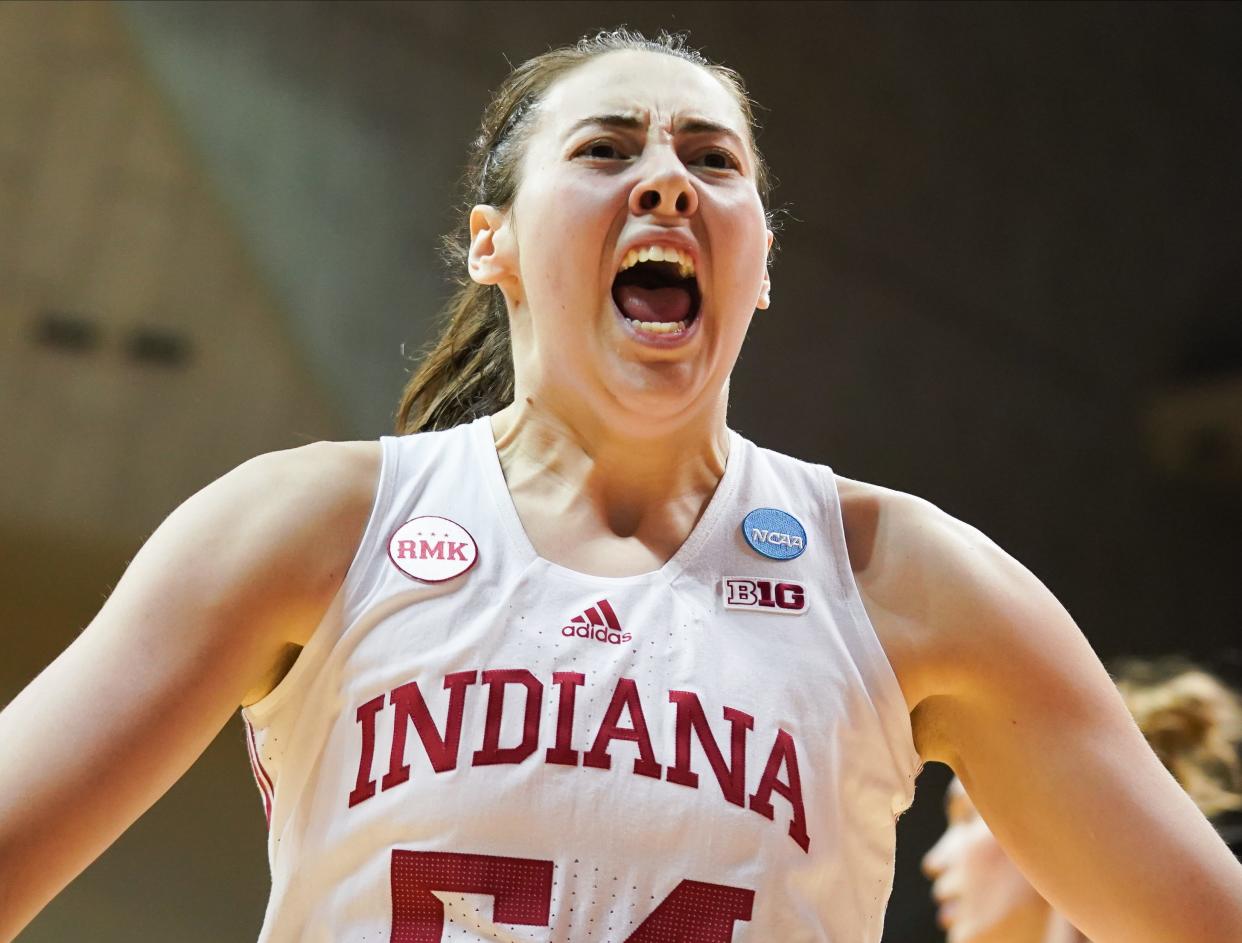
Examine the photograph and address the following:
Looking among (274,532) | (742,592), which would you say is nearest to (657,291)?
(742,592)

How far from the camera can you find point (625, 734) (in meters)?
1.30

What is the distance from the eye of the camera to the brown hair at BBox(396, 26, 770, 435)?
1.70 metres

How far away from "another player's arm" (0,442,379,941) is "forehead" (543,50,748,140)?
47 cm

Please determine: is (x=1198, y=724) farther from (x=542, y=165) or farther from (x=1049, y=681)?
(x=542, y=165)

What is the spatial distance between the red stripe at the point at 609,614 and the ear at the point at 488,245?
0.45m

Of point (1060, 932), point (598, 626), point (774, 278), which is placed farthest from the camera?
point (774, 278)

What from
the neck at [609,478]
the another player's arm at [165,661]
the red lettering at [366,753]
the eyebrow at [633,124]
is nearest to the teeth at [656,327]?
the neck at [609,478]

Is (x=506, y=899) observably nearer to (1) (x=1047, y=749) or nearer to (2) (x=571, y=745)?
(2) (x=571, y=745)

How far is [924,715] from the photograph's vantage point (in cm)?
148

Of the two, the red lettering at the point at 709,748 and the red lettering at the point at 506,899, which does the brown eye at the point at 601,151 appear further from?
the red lettering at the point at 506,899

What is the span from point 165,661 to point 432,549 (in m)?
0.26

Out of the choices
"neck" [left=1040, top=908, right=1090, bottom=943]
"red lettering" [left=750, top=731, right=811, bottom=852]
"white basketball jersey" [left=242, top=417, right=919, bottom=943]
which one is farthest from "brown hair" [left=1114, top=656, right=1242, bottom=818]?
"red lettering" [left=750, top=731, right=811, bottom=852]

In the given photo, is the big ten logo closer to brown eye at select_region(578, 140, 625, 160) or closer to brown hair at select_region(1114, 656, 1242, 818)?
brown eye at select_region(578, 140, 625, 160)

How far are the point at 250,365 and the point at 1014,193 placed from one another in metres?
2.19
